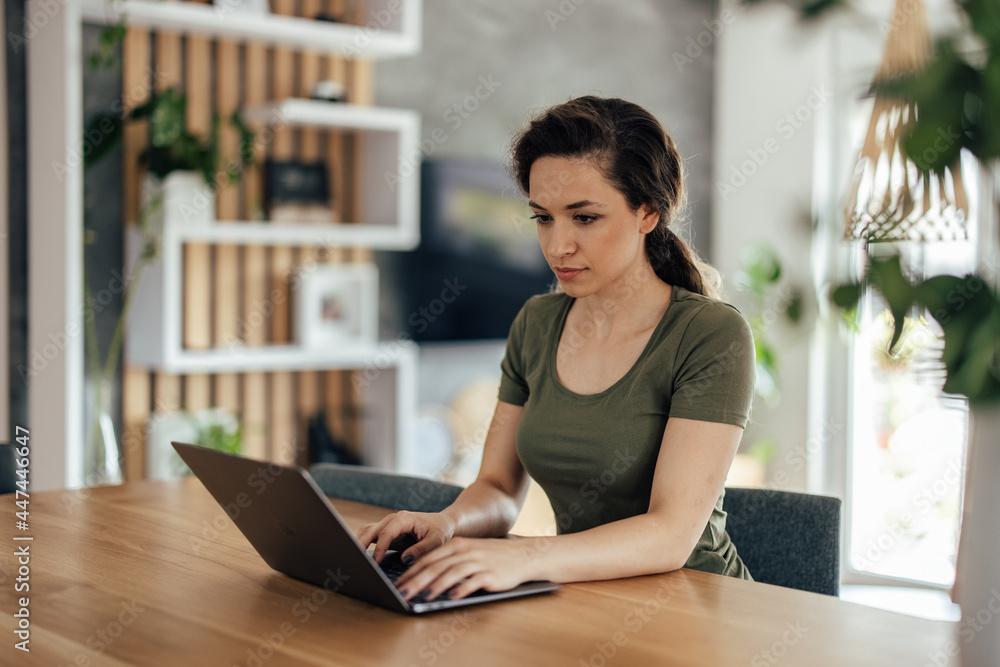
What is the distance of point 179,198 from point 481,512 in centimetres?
211

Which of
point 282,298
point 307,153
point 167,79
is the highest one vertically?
point 167,79

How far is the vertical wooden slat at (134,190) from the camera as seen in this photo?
3.29 m

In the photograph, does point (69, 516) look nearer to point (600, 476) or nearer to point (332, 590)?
point (332, 590)

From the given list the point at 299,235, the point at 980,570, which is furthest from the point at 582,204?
the point at 299,235

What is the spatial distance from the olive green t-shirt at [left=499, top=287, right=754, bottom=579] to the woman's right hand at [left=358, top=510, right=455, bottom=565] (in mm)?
275

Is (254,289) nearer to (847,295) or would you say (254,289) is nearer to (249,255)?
(249,255)

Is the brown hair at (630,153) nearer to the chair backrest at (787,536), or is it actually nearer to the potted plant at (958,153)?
the chair backrest at (787,536)

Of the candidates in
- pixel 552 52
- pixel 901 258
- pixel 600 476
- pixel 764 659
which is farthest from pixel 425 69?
pixel 901 258

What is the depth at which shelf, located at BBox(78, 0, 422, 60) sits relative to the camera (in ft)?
10.1

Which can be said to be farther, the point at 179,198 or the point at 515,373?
the point at 179,198

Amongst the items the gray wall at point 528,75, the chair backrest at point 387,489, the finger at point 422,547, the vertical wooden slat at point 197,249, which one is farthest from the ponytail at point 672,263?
the vertical wooden slat at point 197,249

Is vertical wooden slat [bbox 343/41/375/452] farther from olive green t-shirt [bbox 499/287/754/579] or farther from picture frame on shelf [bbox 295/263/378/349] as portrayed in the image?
olive green t-shirt [bbox 499/287/754/579]

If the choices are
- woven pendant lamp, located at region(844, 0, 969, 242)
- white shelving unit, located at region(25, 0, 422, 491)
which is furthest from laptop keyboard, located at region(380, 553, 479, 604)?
white shelving unit, located at region(25, 0, 422, 491)

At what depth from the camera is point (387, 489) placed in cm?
177
